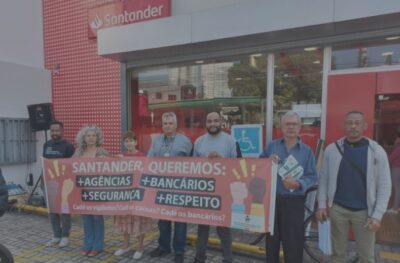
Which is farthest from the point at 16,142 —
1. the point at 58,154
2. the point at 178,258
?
the point at 178,258

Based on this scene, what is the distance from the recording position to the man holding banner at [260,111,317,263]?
2693mm

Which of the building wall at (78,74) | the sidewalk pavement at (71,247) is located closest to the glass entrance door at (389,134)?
the sidewalk pavement at (71,247)

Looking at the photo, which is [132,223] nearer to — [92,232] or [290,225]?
[92,232]

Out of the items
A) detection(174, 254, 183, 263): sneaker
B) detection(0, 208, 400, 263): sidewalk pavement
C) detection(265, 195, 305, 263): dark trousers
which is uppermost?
detection(265, 195, 305, 263): dark trousers

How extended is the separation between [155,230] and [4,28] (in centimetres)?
593

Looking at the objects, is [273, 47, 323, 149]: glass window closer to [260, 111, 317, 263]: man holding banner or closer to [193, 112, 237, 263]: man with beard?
[193, 112, 237, 263]: man with beard

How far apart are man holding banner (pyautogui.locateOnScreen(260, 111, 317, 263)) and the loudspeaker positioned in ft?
18.5

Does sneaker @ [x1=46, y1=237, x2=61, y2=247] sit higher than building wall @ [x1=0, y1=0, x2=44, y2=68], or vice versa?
building wall @ [x1=0, y1=0, x2=44, y2=68]

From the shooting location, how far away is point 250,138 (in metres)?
4.71

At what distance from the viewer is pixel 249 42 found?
179 inches

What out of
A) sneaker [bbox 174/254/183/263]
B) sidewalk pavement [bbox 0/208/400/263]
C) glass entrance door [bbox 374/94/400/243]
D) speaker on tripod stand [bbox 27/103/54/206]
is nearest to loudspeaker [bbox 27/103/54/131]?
speaker on tripod stand [bbox 27/103/54/206]

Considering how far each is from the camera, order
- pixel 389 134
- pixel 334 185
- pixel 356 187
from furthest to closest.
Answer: pixel 389 134
pixel 334 185
pixel 356 187

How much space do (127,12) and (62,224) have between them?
3.86 m

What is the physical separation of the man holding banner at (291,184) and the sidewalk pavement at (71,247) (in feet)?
3.16
